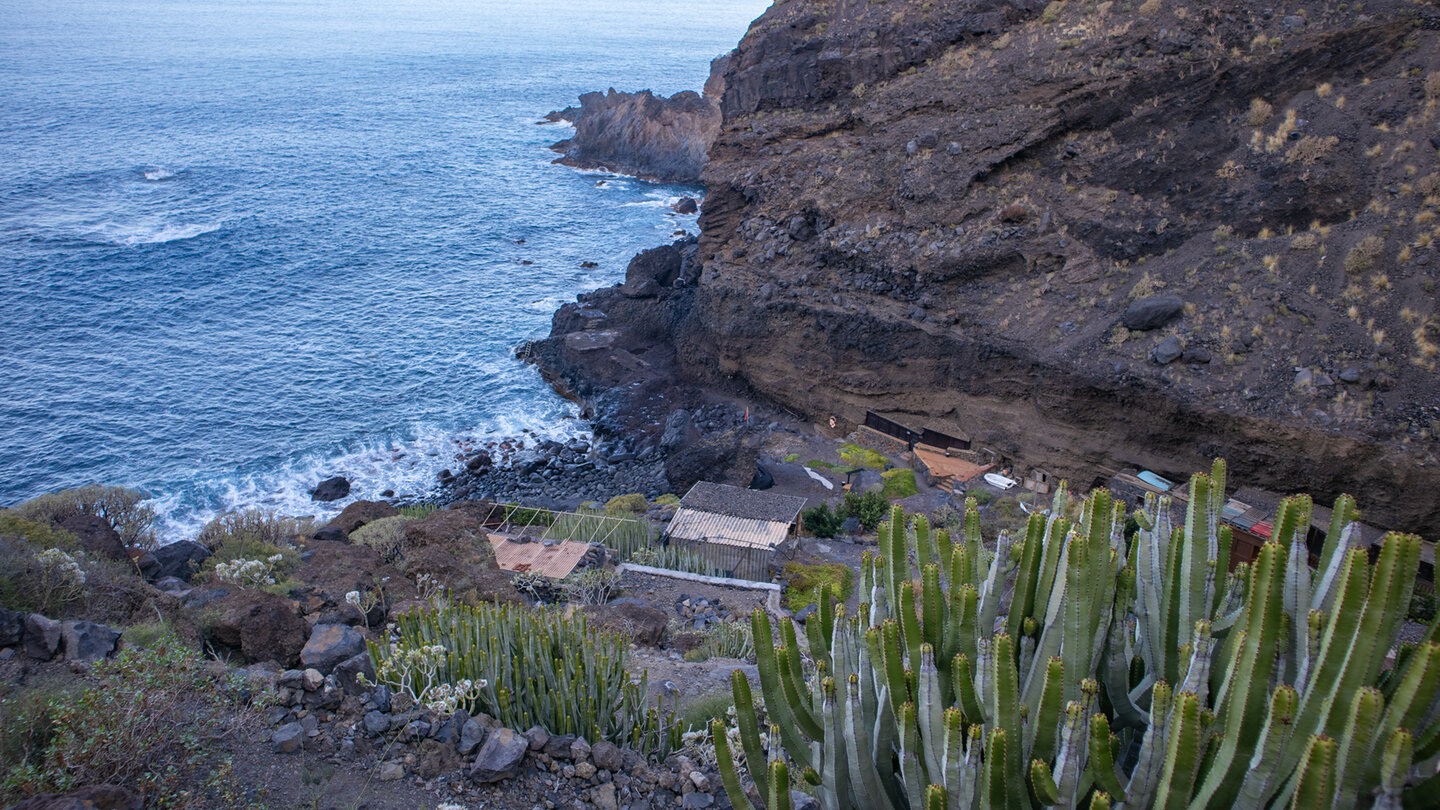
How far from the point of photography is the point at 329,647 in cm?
870

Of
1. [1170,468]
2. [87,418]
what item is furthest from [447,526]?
[87,418]

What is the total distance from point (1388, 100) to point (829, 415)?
61.6 ft

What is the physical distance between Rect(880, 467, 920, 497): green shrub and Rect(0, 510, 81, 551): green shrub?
18.8m

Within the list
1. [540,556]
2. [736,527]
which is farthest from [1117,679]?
[736,527]

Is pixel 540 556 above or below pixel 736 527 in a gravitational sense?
above

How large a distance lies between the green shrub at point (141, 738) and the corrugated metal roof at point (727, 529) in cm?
1341

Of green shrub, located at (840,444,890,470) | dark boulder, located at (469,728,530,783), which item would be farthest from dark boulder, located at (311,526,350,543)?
green shrub, located at (840,444,890,470)

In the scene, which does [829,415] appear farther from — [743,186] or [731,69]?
[731,69]

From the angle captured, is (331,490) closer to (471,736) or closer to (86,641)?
(86,641)

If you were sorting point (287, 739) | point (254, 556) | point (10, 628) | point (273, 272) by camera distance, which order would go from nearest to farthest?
point (287, 739) → point (10, 628) → point (254, 556) → point (273, 272)

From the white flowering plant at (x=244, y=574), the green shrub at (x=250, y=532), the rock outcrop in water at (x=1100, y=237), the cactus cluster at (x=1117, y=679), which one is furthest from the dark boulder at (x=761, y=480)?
the cactus cluster at (x=1117, y=679)

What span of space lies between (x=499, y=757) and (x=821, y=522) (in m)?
16.0

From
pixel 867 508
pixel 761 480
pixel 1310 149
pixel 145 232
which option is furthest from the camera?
pixel 145 232

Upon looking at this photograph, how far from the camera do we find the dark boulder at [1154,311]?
912 inches
